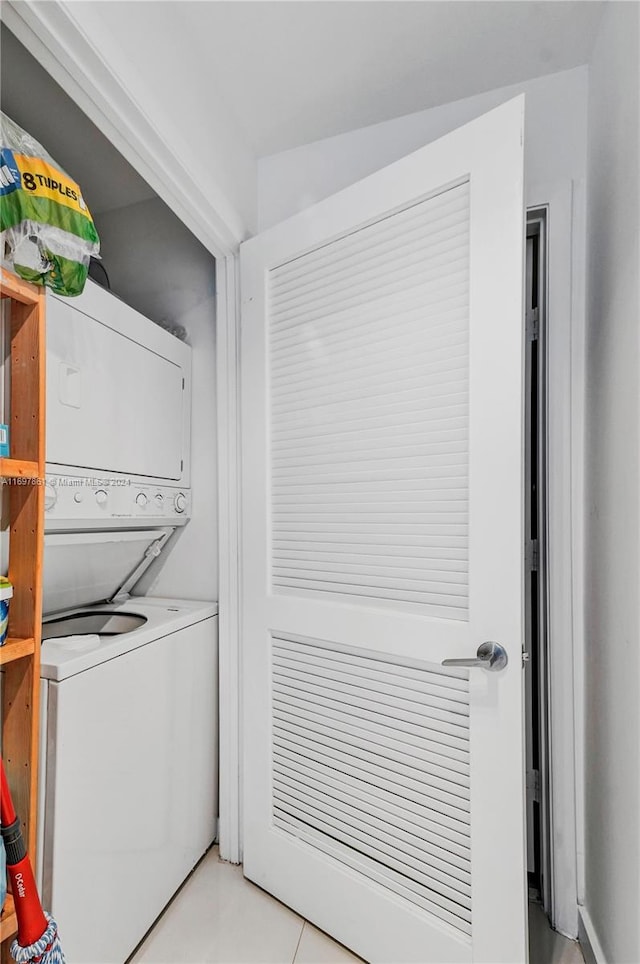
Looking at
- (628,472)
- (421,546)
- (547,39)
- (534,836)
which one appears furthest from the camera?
(534,836)

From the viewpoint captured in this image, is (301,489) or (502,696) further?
(301,489)

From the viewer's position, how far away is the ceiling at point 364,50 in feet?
4.58

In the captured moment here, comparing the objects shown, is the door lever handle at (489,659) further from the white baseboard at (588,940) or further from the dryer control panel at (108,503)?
the dryer control panel at (108,503)

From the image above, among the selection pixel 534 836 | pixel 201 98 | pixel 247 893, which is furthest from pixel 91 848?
pixel 201 98

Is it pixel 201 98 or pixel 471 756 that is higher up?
pixel 201 98

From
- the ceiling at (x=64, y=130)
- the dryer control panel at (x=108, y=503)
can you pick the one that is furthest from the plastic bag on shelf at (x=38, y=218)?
the ceiling at (x=64, y=130)

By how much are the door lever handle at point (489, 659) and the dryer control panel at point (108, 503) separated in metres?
1.03

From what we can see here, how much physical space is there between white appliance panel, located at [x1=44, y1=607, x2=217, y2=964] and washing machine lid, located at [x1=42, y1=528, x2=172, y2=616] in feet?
1.22

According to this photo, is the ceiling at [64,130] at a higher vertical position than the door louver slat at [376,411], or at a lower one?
higher

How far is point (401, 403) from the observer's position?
141cm

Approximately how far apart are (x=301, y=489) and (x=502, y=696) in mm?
780

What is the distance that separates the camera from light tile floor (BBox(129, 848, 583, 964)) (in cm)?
145

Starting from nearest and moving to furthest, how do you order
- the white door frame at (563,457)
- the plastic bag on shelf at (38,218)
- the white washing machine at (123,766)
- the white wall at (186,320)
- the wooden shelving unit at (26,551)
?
1. the plastic bag on shelf at (38,218)
2. the wooden shelving unit at (26,551)
3. the white washing machine at (123,766)
4. the white door frame at (563,457)
5. the white wall at (186,320)

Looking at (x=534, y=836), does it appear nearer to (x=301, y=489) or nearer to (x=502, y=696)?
(x=502, y=696)
